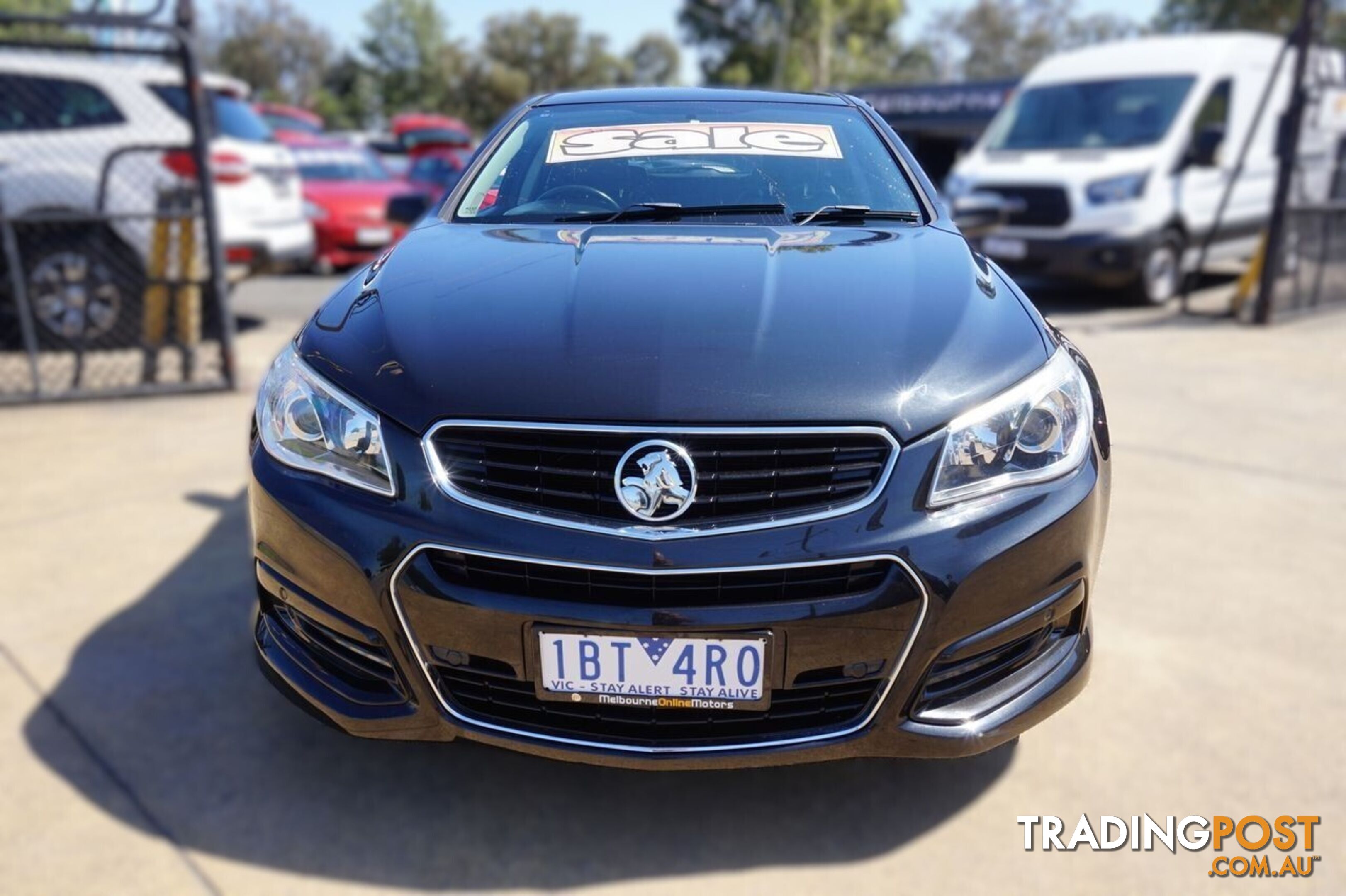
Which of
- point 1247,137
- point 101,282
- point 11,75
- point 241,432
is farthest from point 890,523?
point 1247,137

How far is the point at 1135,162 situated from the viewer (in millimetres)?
8812

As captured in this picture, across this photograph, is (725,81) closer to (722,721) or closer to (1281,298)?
(1281,298)

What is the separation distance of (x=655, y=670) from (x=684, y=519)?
0.27 metres

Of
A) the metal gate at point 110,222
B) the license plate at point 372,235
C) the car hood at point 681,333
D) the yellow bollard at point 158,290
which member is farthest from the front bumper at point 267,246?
the car hood at point 681,333

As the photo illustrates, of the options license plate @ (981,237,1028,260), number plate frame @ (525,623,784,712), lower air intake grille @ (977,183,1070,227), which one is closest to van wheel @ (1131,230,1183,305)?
lower air intake grille @ (977,183,1070,227)

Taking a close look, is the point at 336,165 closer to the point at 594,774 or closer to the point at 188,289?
the point at 188,289

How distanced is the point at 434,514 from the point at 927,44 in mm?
67265

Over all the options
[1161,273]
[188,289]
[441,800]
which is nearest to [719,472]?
[441,800]

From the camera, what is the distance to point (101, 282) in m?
6.43

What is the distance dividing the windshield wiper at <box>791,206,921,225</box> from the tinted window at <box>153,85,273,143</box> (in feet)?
19.0

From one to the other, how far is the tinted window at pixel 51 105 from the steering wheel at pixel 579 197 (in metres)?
5.02

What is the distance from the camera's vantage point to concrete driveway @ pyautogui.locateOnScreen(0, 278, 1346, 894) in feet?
6.92

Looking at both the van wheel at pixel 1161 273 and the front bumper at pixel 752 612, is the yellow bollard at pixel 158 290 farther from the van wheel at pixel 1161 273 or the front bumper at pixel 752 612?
the van wheel at pixel 1161 273

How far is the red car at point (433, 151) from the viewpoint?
14078mm
